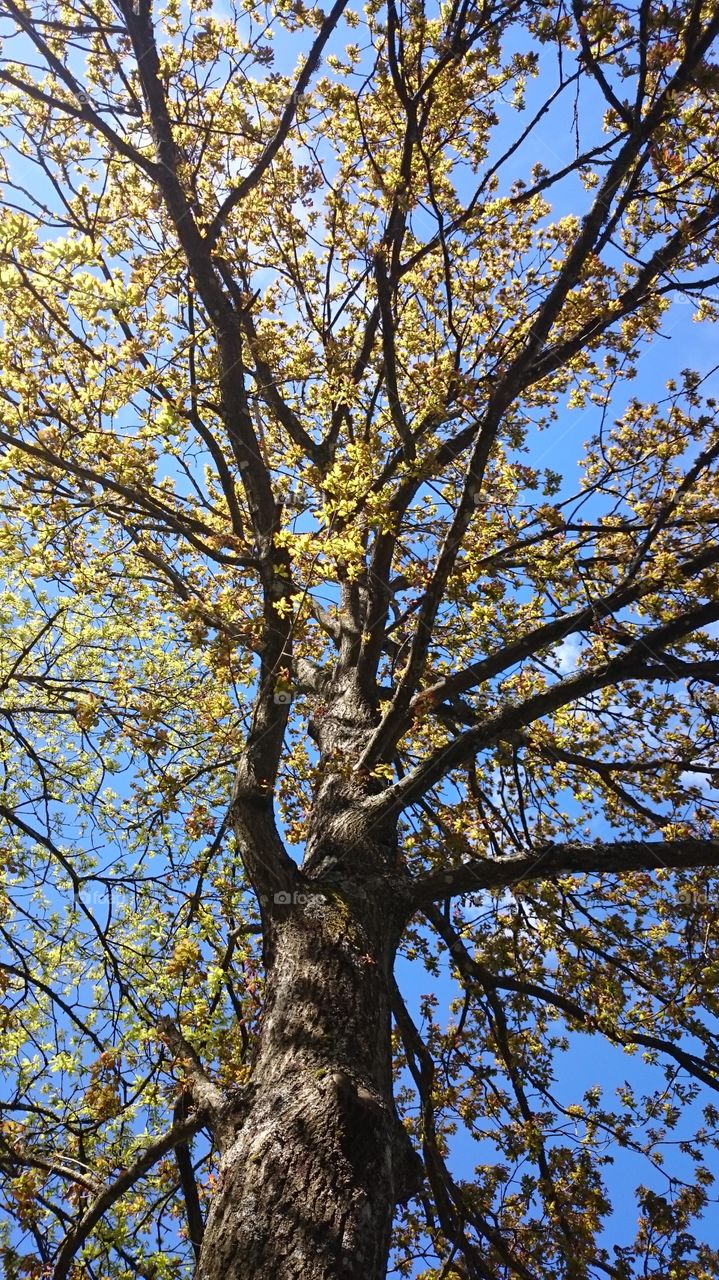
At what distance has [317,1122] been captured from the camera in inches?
99.4

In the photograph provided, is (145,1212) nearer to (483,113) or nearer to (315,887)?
(315,887)

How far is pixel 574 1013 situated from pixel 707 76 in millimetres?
4934

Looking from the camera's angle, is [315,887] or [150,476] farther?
[150,476]

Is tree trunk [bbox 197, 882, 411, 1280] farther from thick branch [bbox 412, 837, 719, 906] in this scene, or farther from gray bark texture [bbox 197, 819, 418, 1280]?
thick branch [bbox 412, 837, 719, 906]

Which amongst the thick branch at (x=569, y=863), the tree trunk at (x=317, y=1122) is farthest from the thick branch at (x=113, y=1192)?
the thick branch at (x=569, y=863)

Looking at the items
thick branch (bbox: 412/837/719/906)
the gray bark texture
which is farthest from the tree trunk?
thick branch (bbox: 412/837/719/906)

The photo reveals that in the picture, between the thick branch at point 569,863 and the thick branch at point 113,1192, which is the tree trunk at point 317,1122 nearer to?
the thick branch at point 569,863

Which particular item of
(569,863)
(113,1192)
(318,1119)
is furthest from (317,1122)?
(569,863)

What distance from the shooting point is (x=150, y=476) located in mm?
4715

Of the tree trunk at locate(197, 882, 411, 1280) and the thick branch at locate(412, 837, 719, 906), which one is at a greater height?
the thick branch at locate(412, 837, 719, 906)

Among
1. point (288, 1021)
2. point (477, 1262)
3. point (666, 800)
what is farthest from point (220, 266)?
point (477, 1262)

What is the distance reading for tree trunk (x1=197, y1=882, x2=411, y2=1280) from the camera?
223cm

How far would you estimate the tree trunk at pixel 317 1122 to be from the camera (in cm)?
223

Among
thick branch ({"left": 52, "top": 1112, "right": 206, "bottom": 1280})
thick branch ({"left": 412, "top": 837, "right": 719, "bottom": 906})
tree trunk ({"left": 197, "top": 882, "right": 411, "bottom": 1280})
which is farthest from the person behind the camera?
thick branch ({"left": 412, "top": 837, "right": 719, "bottom": 906})
